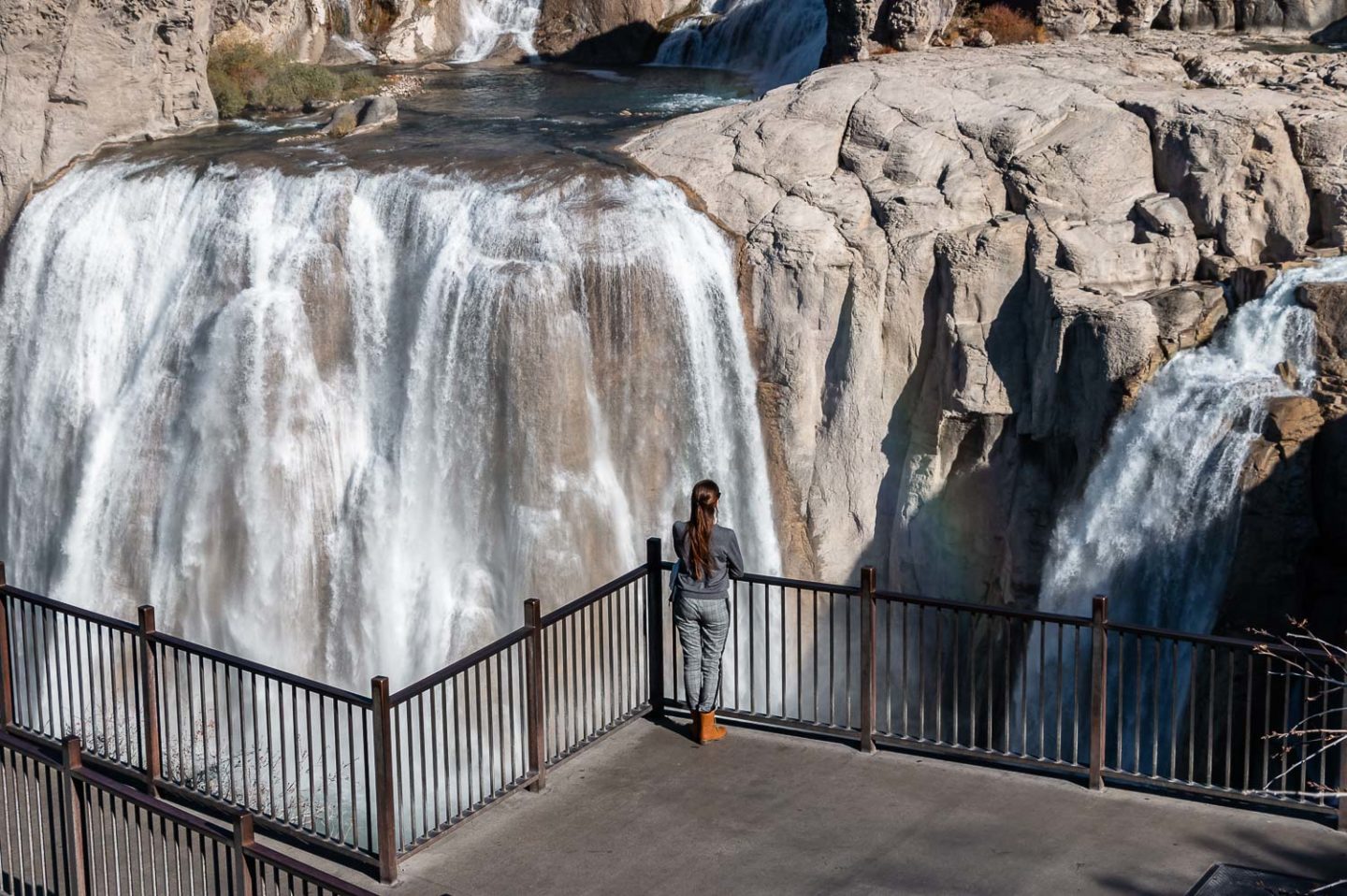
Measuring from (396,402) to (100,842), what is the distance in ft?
36.6

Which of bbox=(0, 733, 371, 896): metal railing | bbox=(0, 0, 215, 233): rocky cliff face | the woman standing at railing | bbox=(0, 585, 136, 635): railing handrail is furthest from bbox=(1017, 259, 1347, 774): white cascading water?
bbox=(0, 0, 215, 233): rocky cliff face

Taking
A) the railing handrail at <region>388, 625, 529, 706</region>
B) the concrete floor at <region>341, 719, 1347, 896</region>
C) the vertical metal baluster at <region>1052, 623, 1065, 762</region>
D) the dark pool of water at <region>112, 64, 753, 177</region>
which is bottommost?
the concrete floor at <region>341, 719, 1347, 896</region>

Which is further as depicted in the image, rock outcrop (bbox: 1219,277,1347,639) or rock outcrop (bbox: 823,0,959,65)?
rock outcrop (bbox: 823,0,959,65)

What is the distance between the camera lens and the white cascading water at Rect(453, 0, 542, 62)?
114ft

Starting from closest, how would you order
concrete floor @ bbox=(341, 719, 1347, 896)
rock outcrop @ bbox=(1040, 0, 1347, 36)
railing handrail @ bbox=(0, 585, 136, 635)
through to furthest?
1. concrete floor @ bbox=(341, 719, 1347, 896)
2. railing handrail @ bbox=(0, 585, 136, 635)
3. rock outcrop @ bbox=(1040, 0, 1347, 36)

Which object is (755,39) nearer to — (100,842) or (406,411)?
(406,411)

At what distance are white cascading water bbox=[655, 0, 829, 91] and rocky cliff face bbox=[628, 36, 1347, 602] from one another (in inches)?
Answer: 387

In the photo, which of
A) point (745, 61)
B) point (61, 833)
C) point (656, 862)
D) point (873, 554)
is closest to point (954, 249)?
point (873, 554)

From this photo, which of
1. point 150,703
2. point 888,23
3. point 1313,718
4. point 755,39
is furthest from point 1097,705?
point 755,39

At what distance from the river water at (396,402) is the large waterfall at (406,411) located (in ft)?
0.10

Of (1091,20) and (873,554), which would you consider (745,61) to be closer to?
(1091,20)

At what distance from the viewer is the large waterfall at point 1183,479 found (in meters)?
15.7

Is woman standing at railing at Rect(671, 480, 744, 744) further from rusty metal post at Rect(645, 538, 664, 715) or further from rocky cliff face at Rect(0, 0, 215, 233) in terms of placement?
rocky cliff face at Rect(0, 0, 215, 233)

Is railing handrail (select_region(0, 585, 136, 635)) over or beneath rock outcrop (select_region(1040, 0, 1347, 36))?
beneath
